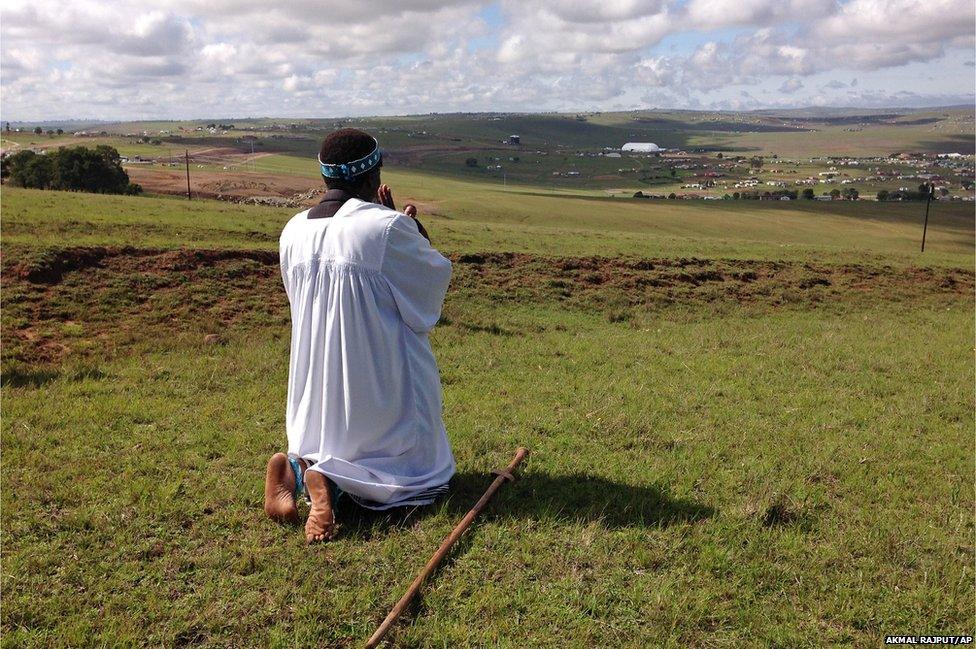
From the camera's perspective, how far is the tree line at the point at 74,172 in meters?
43.6

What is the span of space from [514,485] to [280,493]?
1.73m

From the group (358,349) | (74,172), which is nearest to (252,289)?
(358,349)

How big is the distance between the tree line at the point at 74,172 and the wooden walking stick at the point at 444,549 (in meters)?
45.2

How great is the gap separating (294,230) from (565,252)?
16.2 meters

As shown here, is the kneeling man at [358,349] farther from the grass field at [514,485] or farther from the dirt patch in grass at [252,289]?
the dirt patch in grass at [252,289]

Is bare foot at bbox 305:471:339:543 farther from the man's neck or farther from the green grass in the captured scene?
the green grass

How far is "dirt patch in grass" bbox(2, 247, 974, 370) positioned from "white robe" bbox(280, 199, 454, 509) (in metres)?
5.57

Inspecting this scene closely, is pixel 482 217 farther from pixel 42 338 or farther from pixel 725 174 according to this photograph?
pixel 725 174

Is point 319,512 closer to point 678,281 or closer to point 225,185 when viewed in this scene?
point 678,281

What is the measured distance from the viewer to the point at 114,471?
5363mm

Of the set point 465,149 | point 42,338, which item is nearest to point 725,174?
point 465,149

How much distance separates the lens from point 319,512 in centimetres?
445

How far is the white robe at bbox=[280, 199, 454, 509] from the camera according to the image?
15.4 feet

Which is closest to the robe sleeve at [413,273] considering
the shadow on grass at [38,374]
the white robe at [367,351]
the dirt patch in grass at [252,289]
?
the white robe at [367,351]
